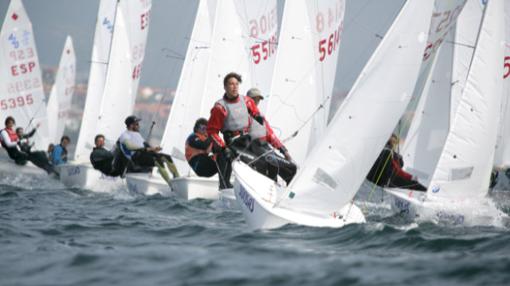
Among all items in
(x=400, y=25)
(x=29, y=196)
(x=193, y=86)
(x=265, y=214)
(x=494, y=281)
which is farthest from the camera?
(x=193, y=86)

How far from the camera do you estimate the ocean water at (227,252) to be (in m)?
5.39

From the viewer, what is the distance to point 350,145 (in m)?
7.82

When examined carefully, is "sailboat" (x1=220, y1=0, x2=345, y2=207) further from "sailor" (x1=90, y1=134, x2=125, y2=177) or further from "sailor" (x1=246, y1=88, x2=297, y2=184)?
"sailor" (x1=246, y1=88, x2=297, y2=184)

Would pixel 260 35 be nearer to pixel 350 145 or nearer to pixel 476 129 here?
pixel 476 129

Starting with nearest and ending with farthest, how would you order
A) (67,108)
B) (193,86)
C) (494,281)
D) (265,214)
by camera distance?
1. (494,281)
2. (265,214)
3. (193,86)
4. (67,108)

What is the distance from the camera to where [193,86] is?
17000 mm

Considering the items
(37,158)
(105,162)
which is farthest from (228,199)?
(37,158)

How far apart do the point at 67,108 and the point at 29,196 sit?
1657 centimetres

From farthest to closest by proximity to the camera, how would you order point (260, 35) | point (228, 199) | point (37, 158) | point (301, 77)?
1. point (37, 158)
2. point (260, 35)
3. point (301, 77)
4. point (228, 199)

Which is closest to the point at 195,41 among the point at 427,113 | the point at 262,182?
the point at 427,113

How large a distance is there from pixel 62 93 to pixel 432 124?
17066mm

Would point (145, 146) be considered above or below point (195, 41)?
below

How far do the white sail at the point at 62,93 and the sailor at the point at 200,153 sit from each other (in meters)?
17.2

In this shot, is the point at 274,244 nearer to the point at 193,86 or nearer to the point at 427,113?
the point at 427,113
